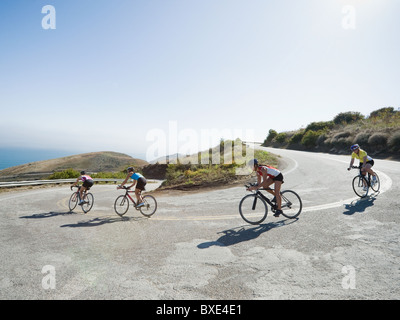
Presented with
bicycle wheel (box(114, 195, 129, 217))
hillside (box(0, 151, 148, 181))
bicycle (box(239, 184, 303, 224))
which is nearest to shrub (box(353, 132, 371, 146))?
bicycle (box(239, 184, 303, 224))

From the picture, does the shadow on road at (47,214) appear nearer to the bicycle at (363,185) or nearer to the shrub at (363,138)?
the bicycle at (363,185)

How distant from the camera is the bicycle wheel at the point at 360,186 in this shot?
8.53 metres

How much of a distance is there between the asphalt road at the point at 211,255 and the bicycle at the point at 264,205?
279mm

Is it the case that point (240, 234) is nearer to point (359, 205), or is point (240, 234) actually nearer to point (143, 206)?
point (143, 206)

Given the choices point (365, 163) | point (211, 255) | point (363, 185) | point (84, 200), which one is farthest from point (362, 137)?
point (84, 200)

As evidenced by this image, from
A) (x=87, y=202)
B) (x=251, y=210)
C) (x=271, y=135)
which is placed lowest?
(x=87, y=202)

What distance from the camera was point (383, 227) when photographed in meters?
5.39

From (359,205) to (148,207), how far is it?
7425 millimetres

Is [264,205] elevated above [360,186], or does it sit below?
below

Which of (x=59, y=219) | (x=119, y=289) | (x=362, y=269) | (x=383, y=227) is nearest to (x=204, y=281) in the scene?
(x=119, y=289)

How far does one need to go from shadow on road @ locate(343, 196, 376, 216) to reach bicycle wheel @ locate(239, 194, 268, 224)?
247 cm

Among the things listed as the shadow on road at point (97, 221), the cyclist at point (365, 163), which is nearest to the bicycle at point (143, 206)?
the shadow on road at point (97, 221)

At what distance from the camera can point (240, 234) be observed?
18.4 feet
